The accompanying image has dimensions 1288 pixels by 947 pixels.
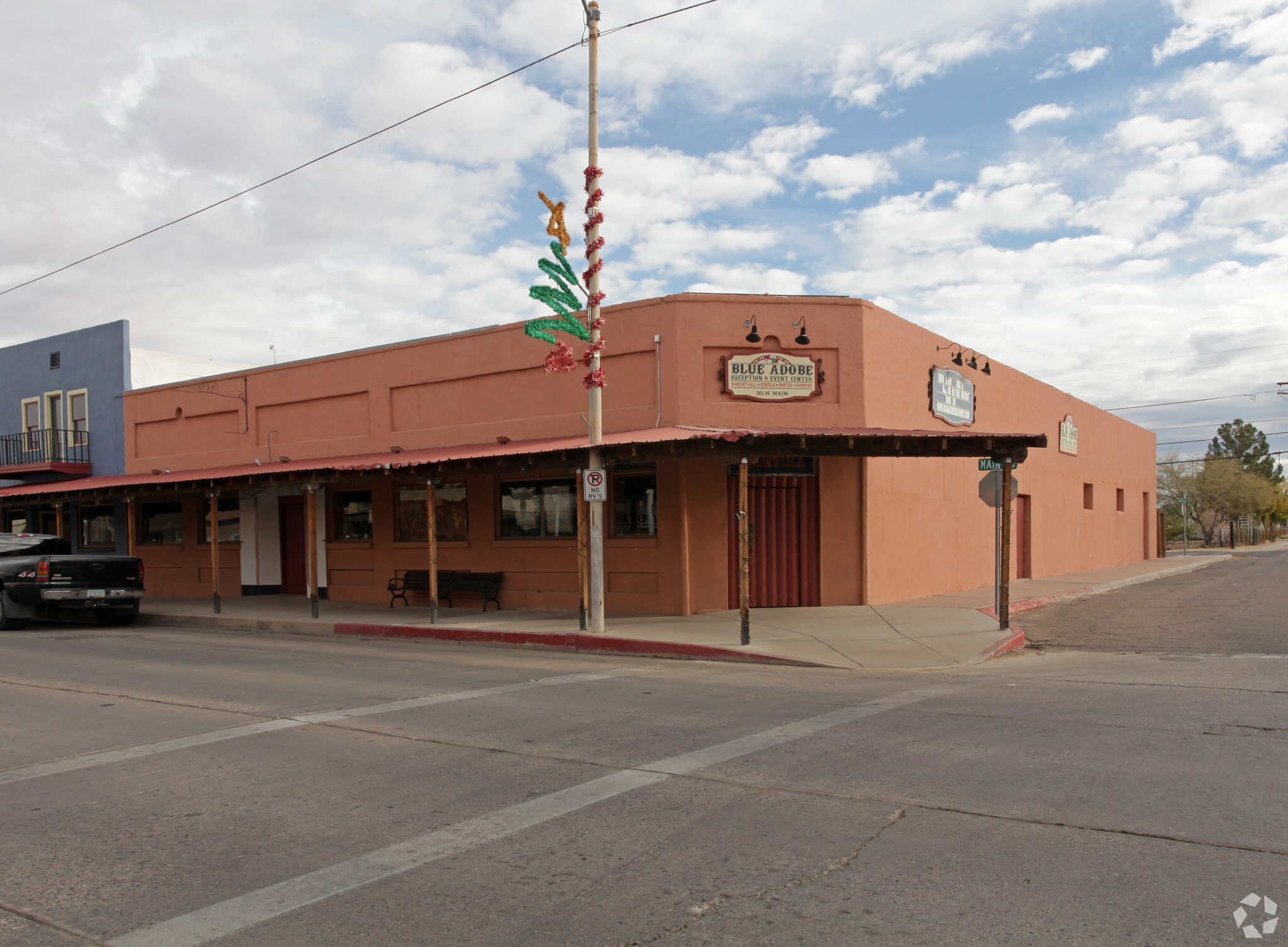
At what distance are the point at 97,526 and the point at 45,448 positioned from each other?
3.53m

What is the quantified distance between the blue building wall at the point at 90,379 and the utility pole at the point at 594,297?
18372 mm

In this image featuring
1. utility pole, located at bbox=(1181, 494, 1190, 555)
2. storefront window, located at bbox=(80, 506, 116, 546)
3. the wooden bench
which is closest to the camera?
the wooden bench

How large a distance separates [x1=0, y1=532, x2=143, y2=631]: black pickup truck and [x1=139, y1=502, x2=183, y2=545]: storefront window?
547cm

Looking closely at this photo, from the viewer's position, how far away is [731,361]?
1617 centimetres

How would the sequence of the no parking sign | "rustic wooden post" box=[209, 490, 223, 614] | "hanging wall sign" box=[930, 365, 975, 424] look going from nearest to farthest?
the no parking sign, "rustic wooden post" box=[209, 490, 223, 614], "hanging wall sign" box=[930, 365, 975, 424]

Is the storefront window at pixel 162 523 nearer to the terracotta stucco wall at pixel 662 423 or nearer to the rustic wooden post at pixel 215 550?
the terracotta stucco wall at pixel 662 423

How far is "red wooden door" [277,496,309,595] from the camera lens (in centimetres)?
2223

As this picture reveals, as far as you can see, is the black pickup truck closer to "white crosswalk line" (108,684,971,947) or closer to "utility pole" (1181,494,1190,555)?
"white crosswalk line" (108,684,971,947)

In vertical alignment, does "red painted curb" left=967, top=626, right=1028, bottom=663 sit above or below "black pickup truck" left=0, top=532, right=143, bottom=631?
below

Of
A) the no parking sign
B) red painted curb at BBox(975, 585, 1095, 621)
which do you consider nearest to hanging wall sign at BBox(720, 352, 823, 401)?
the no parking sign

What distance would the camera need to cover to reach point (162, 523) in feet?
80.4

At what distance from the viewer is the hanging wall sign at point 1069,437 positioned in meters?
28.7

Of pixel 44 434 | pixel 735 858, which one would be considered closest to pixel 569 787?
pixel 735 858

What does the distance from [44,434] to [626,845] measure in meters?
29.3
